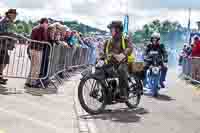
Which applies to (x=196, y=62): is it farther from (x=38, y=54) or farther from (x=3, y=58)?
(x=3, y=58)

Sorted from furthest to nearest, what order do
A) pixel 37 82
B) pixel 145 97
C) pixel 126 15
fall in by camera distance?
Result: pixel 126 15 → pixel 145 97 → pixel 37 82

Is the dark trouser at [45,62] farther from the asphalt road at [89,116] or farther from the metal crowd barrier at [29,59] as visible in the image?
the asphalt road at [89,116]

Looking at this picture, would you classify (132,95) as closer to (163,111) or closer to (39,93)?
(163,111)

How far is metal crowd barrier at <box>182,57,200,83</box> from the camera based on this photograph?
18.9 m

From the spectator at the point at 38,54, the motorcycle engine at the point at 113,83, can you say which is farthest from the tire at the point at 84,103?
the spectator at the point at 38,54

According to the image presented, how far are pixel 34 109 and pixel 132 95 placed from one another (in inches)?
93.2

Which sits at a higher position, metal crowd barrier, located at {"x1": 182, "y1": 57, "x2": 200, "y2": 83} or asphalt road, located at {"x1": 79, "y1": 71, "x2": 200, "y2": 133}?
metal crowd barrier, located at {"x1": 182, "y1": 57, "x2": 200, "y2": 83}

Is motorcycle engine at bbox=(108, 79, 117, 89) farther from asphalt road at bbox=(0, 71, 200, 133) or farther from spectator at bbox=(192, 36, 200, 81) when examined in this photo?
spectator at bbox=(192, 36, 200, 81)

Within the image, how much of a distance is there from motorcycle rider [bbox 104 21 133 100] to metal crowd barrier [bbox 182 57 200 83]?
340 inches

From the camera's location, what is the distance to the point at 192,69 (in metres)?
19.8

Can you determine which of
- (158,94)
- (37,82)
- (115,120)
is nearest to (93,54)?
(158,94)

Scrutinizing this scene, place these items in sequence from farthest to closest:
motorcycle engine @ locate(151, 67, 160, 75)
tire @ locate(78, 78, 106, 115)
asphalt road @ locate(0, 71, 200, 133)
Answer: motorcycle engine @ locate(151, 67, 160, 75) → tire @ locate(78, 78, 106, 115) → asphalt road @ locate(0, 71, 200, 133)

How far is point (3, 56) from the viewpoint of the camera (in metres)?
12.4

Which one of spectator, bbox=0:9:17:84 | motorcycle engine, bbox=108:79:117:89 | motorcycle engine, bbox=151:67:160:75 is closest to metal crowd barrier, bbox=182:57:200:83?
motorcycle engine, bbox=151:67:160:75
